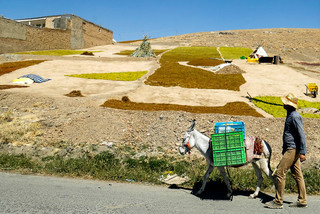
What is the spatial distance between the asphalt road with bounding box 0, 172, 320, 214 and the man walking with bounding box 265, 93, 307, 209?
0.87ft

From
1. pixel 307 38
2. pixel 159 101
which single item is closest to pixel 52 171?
pixel 159 101

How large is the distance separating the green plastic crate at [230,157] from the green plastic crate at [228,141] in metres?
0.12

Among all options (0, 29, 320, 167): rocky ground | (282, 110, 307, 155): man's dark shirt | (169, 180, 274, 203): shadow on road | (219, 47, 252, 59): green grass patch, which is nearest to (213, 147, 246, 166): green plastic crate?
(169, 180, 274, 203): shadow on road

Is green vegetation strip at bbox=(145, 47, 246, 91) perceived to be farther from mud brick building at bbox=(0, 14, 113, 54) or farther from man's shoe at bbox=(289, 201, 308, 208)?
mud brick building at bbox=(0, 14, 113, 54)

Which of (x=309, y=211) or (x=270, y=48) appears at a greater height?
(x=270, y=48)

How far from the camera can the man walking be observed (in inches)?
283

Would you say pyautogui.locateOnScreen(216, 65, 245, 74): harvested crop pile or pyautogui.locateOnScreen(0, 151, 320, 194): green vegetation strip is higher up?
pyautogui.locateOnScreen(216, 65, 245, 74): harvested crop pile

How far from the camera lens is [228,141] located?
7918 mm

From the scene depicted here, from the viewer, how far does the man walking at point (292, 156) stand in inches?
283

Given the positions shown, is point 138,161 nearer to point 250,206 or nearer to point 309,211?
point 250,206

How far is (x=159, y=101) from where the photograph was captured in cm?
2661

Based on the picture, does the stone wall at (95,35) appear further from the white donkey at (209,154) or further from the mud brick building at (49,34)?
the white donkey at (209,154)

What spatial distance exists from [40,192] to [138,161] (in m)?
4.15

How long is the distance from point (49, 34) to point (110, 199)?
75.1 m
